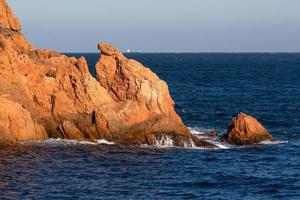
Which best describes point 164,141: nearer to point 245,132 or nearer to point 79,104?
point 245,132

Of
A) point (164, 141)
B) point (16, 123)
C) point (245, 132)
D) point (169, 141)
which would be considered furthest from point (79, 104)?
point (245, 132)

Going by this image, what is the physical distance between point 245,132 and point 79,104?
58.3 ft

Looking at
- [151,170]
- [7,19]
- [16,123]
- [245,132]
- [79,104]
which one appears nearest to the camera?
[151,170]

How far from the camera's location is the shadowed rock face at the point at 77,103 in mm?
68812

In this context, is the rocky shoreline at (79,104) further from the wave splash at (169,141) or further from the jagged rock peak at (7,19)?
the jagged rock peak at (7,19)

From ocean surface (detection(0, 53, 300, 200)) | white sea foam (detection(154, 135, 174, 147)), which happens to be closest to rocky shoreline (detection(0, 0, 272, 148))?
white sea foam (detection(154, 135, 174, 147))

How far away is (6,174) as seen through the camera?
55531 millimetres

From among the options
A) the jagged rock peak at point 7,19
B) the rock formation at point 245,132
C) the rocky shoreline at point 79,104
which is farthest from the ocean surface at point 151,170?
the jagged rock peak at point 7,19

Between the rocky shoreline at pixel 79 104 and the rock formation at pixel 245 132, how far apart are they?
367 mm

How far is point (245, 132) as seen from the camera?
238ft

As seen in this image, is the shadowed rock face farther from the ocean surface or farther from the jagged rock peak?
the jagged rock peak

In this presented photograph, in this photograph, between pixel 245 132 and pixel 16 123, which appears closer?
pixel 16 123

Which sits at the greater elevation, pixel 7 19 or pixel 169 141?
pixel 7 19

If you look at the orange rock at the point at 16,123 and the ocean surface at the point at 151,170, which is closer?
the ocean surface at the point at 151,170
